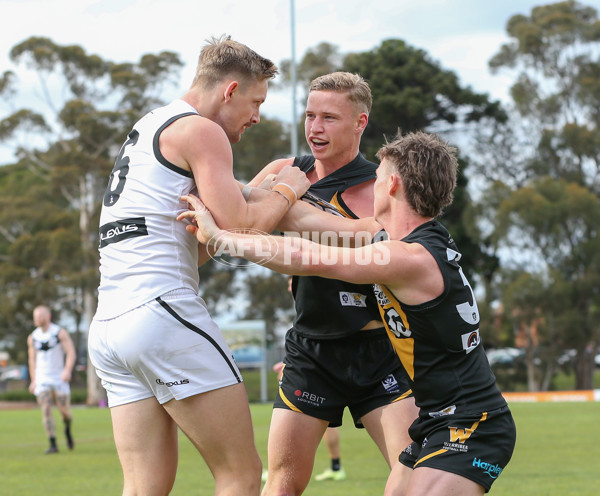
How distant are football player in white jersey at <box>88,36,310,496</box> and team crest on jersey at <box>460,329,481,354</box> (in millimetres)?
1069

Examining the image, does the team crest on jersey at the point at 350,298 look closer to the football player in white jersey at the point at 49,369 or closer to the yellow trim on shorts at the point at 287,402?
the yellow trim on shorts at the point at 287,402

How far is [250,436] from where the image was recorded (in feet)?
12.9

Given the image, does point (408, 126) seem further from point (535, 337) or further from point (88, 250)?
point (88, 250)

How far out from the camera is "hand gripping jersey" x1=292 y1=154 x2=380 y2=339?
502cm

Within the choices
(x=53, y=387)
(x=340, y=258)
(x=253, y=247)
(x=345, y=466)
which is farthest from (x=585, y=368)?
(x=253, y=247)

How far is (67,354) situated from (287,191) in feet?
37.5

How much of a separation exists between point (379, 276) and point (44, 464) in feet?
32.8

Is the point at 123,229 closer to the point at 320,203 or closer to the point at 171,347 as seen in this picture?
the point at 171,347

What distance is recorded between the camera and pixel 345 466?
11328 mm

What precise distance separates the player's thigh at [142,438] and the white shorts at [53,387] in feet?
37.5

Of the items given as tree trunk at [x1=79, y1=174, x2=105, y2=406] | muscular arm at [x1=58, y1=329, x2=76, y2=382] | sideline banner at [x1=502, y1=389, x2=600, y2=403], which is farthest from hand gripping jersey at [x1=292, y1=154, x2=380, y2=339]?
tree trunk at [x1=79, y1=174, x2=105, y2=406]

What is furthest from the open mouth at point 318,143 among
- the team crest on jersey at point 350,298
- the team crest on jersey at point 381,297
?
the team crest on jersey at point 381,297

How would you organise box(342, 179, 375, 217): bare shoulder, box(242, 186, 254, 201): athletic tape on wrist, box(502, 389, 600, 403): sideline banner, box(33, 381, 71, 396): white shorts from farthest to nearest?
box(502, 389, 600, 403): sideline banner < box(33, 381, 71, 396): white shorts < box(342, 179, 375, 217): bare shoulder < box(242, 186, 254, 201): athletic tape on wrist

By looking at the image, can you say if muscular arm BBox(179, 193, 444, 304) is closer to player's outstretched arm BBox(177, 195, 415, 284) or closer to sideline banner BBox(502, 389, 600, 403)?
player's outstretched arm BBox(177, 195, 415, 284)
